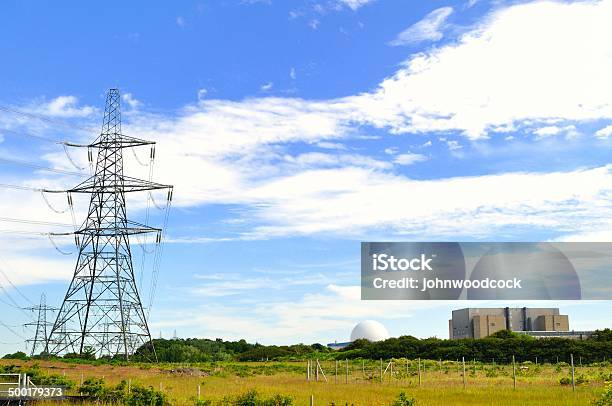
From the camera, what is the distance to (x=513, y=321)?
13688cm

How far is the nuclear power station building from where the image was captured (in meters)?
132

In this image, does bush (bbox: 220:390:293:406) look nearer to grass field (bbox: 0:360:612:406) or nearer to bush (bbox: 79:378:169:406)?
grass field (bbox: 0:360:612:406)

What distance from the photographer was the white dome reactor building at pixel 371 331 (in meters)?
127

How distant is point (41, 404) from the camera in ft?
107

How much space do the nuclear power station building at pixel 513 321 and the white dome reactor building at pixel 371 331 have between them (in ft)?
59.0

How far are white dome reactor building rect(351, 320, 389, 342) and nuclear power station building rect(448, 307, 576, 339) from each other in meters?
18.0

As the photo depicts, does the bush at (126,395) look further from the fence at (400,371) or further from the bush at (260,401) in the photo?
the fence at (400,371)

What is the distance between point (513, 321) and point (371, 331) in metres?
29.7

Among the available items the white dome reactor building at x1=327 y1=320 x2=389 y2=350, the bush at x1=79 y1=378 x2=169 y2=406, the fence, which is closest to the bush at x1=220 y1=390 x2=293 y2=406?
the bush at x1=79 y1=378 x2=169 y2=406

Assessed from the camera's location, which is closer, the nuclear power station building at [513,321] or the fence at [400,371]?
the fence at [400,371]

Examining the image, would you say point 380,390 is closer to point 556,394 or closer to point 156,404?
point 556,394

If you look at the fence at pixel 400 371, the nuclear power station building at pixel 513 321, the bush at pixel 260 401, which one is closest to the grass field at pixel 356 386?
the fence at pixel 400 371

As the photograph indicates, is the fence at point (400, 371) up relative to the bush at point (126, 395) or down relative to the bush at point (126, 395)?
down

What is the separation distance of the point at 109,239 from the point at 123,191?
4.88 meters
